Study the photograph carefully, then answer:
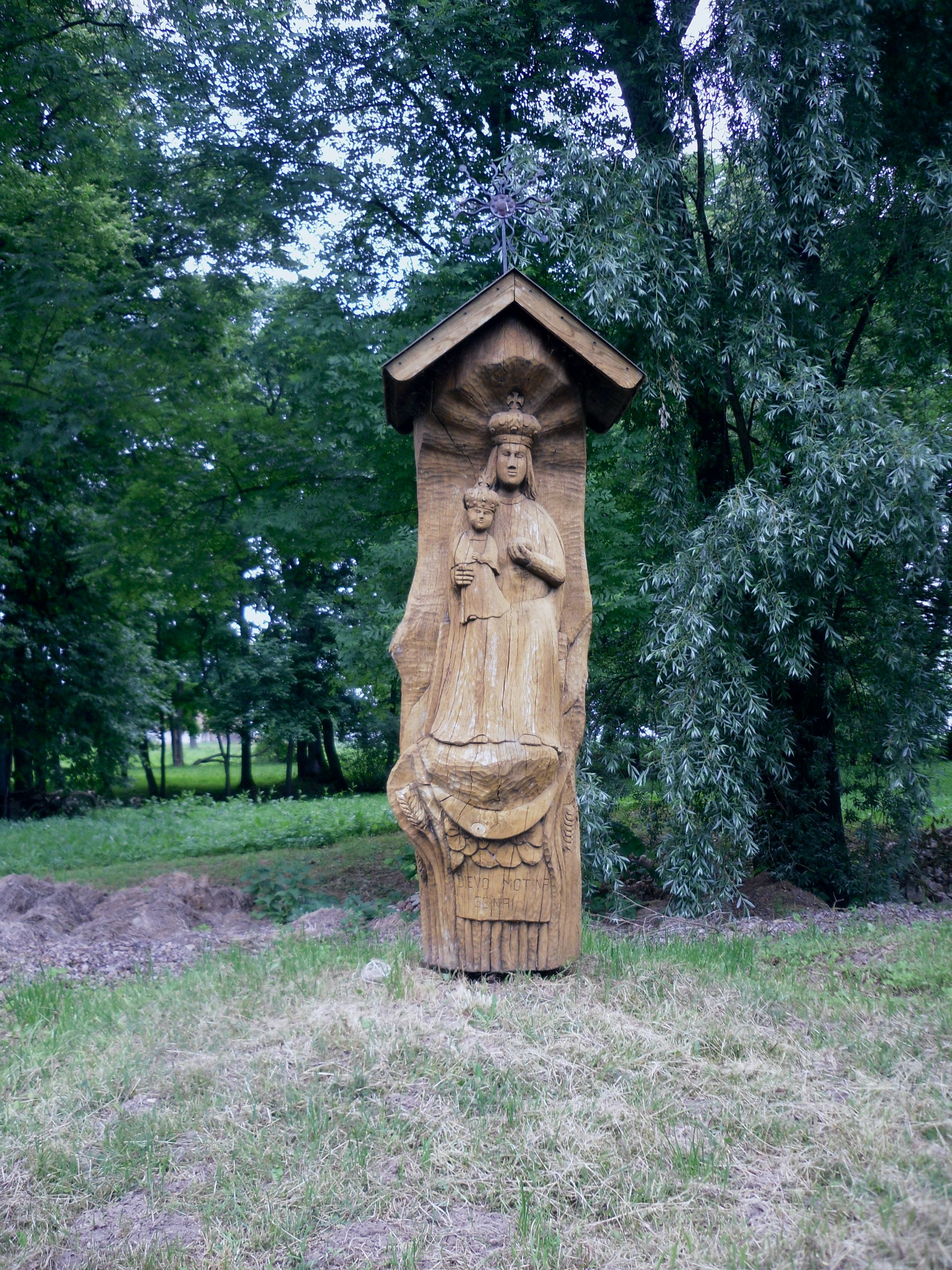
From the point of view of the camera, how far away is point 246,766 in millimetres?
21578

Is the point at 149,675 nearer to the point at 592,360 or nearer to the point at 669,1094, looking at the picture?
the point at 592,360

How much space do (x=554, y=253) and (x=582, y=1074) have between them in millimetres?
5380

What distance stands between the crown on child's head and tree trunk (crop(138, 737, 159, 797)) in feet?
45.2

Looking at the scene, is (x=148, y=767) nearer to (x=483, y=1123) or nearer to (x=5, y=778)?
(x=5, y=778)

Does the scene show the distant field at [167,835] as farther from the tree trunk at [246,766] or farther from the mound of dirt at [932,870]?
the mound of dirt at [932,870]

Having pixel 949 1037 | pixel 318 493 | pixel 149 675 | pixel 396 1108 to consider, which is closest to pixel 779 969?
pixel 949 1037

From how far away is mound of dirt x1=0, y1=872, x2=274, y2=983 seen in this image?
225 inches

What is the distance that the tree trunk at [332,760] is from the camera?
2130cm

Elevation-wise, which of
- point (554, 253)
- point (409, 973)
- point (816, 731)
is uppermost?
point (554, 253)

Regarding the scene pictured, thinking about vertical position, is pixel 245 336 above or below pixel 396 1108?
above

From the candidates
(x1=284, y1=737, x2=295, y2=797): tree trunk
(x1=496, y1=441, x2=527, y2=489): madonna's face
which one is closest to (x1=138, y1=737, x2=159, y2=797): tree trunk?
(x1=284, y1=737, x2=295, y2=797): tree trunk

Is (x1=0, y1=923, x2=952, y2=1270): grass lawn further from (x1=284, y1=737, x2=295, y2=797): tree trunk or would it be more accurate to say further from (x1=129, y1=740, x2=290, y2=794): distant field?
(x1=284, y1=737, x2=295, y2=797): tree trunk

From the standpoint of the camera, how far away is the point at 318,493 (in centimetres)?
899

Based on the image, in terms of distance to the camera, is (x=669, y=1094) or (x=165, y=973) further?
(x=165, y=973)
